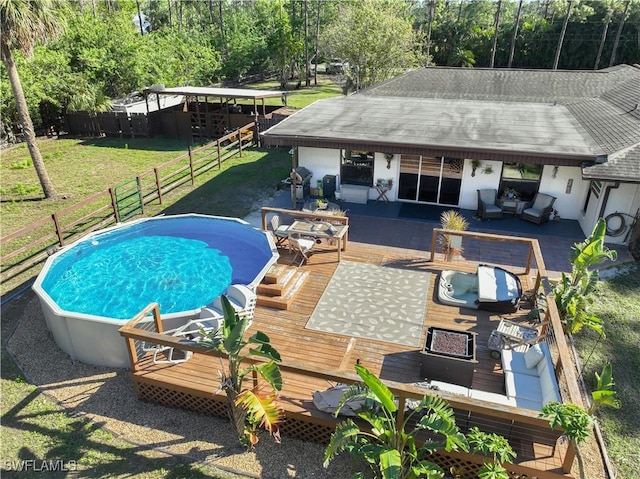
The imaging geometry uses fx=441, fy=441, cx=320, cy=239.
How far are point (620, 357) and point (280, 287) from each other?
23.6 ft

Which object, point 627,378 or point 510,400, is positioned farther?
point 627,378

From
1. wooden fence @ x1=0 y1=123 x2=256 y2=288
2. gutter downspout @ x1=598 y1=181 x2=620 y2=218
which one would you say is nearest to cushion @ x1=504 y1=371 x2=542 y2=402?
gutter downspout @ x1=598 y1=181 x2=620 y2=218

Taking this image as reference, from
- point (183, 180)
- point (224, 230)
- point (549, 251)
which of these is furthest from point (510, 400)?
point (183, 180)

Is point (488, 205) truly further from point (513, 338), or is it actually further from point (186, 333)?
point (186, 333)

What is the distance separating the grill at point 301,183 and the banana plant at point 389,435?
1061 centimetres

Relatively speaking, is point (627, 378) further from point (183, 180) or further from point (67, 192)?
point (67, 192)

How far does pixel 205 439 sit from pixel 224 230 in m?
8.03

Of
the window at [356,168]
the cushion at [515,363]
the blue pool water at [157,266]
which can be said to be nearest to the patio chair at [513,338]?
the cushion at [515,363]

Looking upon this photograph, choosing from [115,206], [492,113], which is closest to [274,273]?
[115,206]

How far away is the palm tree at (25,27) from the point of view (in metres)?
14.2

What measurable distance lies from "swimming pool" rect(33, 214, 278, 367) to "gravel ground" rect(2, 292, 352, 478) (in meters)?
0.42

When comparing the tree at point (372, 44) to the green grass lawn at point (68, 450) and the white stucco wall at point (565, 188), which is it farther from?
the green grass lawn at point (68, 450)

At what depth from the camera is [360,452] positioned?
577 cm

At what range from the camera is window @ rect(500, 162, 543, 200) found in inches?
580
